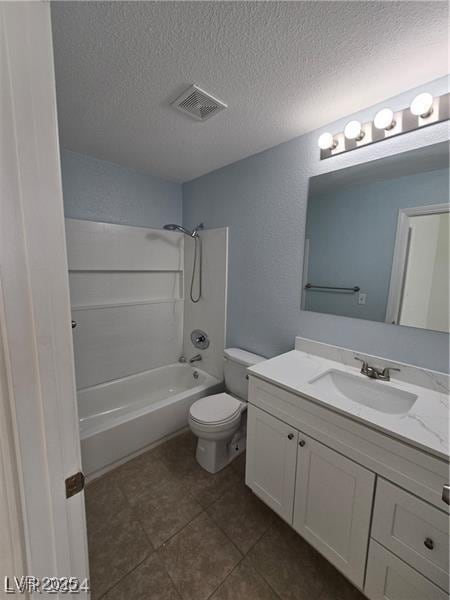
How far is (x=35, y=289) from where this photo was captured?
1.56ft

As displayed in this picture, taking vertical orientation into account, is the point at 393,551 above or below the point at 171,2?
below

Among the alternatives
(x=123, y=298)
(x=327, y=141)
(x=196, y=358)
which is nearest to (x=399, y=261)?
(x=327, y=141)

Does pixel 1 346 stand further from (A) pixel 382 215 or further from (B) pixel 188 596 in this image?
(A) pixel 382 215

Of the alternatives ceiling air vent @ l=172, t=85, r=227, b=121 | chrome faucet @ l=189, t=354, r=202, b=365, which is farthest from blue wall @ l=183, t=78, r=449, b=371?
ceiling air vent @ l=172, t=85, r=227, b=121

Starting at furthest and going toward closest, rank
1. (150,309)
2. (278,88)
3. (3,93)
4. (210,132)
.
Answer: (150,309)
(210,132)
(278,88)
(3,93)

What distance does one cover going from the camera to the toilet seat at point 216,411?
66.7 inches

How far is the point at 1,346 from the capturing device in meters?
0.46

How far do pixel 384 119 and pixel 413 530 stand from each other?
Answer: 178 cm

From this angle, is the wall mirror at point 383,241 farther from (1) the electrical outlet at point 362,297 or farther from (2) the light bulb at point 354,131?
(2) the light bulb at point 354,131

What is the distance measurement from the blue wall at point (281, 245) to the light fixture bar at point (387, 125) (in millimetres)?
37

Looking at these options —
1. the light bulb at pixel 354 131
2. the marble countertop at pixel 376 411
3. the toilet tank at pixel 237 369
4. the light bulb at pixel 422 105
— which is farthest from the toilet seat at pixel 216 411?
the light bulb at pixel 422 105

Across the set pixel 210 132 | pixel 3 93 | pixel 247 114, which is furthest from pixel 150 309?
pixel 3 93

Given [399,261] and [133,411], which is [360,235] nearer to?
[399,261]

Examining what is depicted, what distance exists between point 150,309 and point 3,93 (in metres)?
2.23
